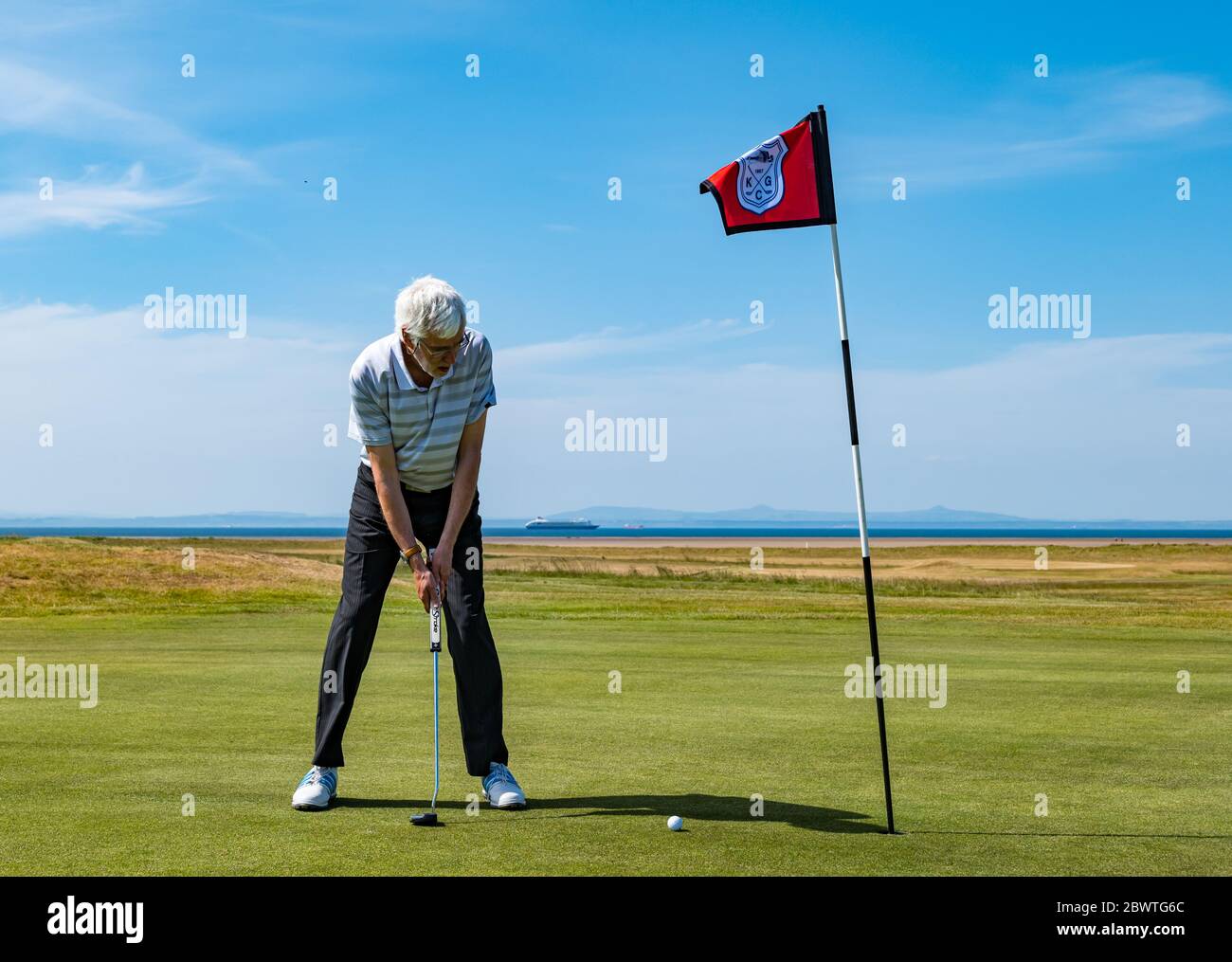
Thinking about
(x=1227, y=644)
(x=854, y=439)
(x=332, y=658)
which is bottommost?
(x=1227, y=644)

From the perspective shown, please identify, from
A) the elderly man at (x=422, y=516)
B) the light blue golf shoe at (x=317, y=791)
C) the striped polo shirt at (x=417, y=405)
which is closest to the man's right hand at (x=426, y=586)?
the elderly man at (x=422, y=516)

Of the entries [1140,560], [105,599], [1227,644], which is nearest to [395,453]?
[1227,644]

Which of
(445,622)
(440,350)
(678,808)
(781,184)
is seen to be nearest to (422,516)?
(445,622)

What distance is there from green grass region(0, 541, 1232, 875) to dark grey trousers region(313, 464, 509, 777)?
0.39 m

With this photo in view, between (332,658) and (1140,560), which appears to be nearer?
(332,658)

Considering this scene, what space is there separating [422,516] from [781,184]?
2.36 metres

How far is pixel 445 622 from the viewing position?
5945 mm

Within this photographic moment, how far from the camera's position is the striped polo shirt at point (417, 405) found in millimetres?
5793

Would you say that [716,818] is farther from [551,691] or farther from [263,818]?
[551,691]

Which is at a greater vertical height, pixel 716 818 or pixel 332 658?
pixel 332 658
